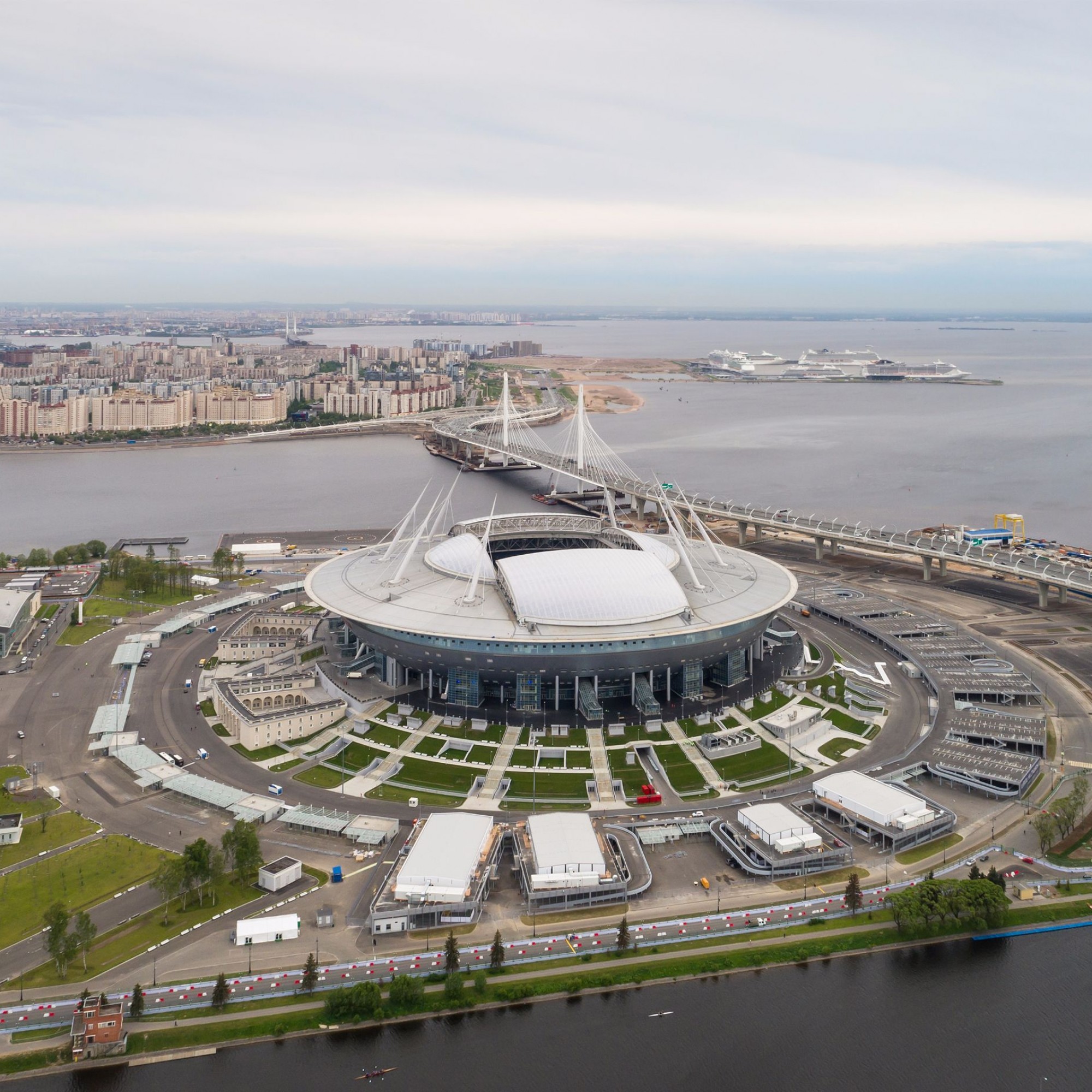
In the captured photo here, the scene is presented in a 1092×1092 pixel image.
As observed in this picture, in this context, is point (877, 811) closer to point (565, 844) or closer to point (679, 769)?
point (679, 769)

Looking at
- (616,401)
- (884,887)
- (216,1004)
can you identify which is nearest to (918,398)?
(616,401)

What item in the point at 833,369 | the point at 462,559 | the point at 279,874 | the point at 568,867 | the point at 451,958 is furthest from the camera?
the point at 833,369

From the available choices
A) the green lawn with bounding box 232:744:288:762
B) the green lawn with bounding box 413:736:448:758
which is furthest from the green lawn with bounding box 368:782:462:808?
the green lawn with bounding box 232:744:288:762

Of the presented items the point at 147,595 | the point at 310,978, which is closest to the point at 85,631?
the point at 147,595

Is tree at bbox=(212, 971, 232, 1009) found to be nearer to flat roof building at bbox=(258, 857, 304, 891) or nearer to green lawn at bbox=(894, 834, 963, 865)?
flat roof building at bbox=(258, 857, 304, 891)

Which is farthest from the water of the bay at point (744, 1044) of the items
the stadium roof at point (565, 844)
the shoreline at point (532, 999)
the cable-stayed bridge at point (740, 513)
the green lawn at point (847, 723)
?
the cable-stayed bridge at point (740, 513)

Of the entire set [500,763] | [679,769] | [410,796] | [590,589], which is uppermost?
[590,589]
